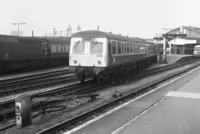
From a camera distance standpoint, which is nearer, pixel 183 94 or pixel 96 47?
pixel 183 94

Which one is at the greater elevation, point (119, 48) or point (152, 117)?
point (119, 48)

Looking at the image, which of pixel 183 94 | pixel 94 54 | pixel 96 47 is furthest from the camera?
pixel 96 47

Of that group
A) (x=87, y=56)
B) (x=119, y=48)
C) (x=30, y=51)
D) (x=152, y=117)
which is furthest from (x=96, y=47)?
(x=30, y=51)

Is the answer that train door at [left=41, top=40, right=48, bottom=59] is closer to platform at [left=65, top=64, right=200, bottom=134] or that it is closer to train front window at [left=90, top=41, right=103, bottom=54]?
train front window at [left=90, top=41, right=103, bottom=54]

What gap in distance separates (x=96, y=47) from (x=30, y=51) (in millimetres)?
10339

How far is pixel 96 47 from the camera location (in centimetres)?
1413

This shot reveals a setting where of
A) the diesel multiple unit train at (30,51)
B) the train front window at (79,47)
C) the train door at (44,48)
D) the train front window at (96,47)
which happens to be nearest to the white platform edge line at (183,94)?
the train front window at (96,47)

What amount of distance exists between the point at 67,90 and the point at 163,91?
14.6 ft

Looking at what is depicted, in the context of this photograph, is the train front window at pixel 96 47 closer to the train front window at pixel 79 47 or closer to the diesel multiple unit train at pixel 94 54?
the diesel multiple unit train at pixel 94 54

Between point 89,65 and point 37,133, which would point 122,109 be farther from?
point 89,65

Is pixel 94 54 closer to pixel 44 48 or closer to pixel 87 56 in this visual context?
pixel 87 56

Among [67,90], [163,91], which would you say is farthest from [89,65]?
[163,91]

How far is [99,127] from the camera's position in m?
6.87

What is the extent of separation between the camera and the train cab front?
1391 cm
